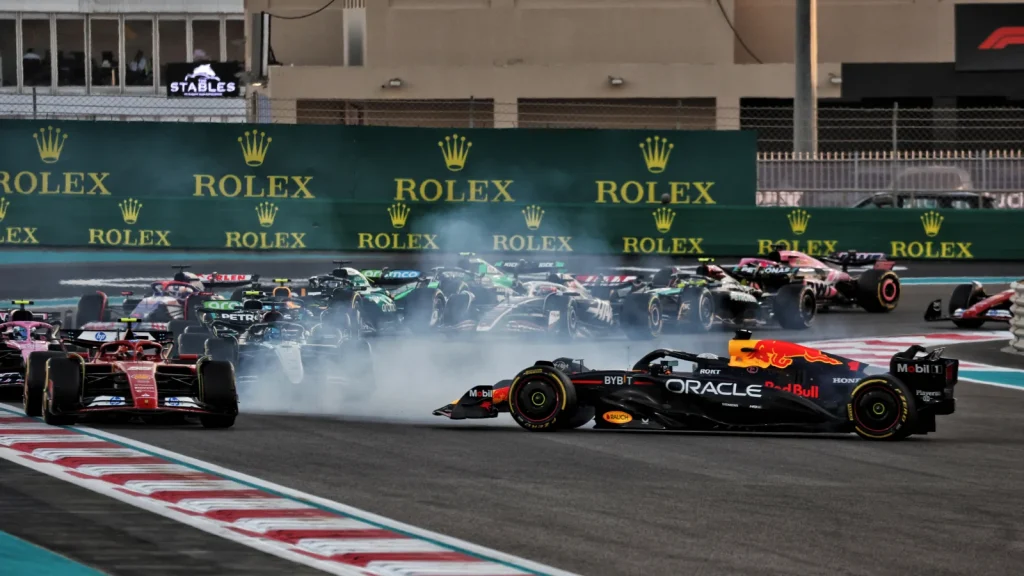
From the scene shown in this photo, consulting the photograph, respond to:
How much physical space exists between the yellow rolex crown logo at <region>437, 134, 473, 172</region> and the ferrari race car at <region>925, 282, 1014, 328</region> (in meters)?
8.95

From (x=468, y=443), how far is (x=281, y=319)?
419 centimetres

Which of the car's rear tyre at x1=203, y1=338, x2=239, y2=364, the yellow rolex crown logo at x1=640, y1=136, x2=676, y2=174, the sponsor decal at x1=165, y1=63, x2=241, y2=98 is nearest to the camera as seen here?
the car's rear tyre at x1=203, y1=338, x2=239, y2=364

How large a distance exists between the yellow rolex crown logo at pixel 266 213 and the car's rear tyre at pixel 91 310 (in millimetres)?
7899

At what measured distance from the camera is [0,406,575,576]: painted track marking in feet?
25.6

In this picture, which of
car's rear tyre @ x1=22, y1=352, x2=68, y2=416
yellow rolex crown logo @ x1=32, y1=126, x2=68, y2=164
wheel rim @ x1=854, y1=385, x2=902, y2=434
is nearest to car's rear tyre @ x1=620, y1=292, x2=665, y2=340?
wheel rim @ x1=854, y1=385, x2=902, y2=434

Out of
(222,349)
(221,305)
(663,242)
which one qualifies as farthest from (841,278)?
(222,349)

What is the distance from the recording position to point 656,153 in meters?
28.9

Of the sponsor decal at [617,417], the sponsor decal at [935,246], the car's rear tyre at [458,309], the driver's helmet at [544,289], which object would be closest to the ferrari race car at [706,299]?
the driver's helmet at [544,289]

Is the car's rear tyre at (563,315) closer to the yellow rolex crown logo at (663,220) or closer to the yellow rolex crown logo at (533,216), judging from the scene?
the yellow rolex crown logo at (533,216)

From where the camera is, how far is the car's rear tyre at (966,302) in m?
23.4

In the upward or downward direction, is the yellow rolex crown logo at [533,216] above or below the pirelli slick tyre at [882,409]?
above

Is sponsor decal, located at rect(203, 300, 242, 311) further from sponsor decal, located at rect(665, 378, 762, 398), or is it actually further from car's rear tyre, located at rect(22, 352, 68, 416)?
sponsor decal, located at rect(665, 378, 762, 398)

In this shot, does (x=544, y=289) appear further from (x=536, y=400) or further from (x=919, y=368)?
(x=919, y=368)

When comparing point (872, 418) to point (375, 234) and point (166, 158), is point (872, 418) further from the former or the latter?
point (166, 158)
